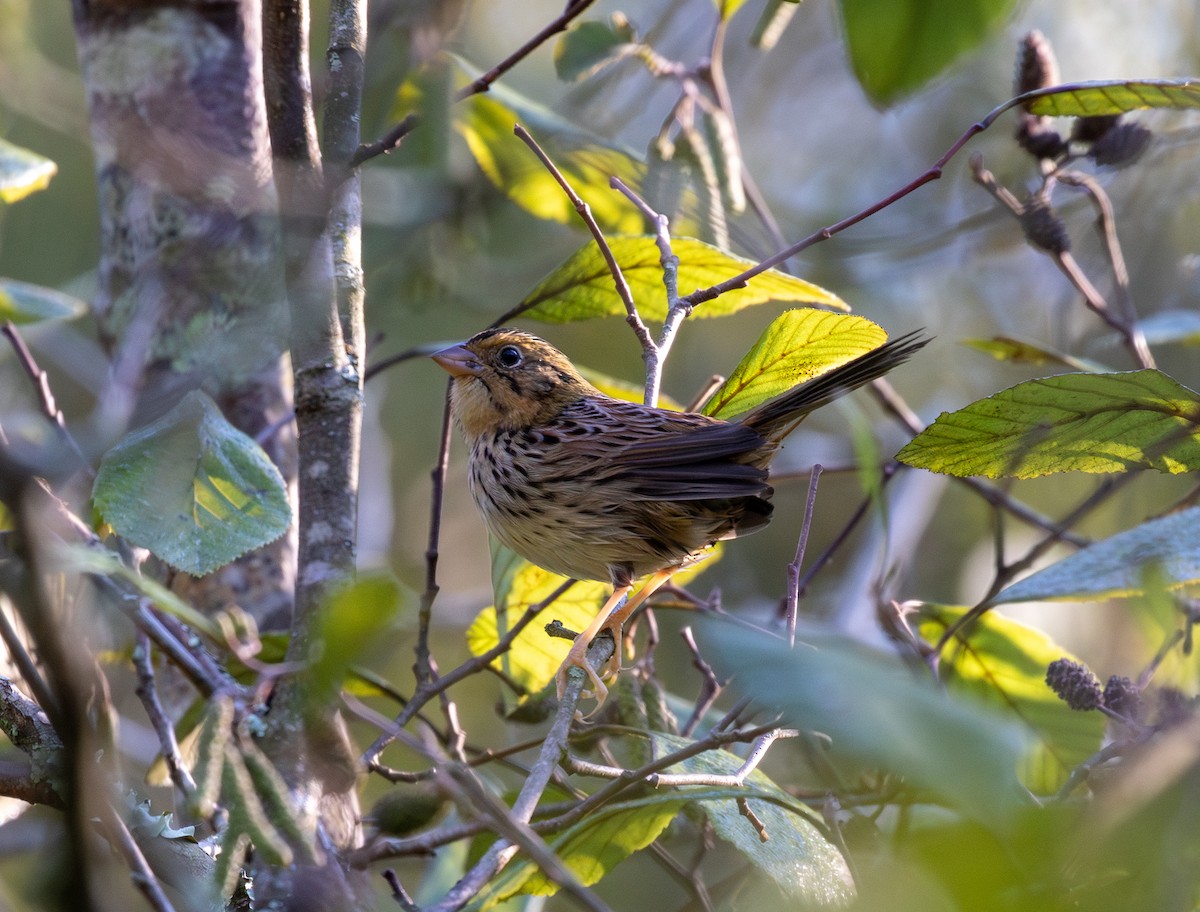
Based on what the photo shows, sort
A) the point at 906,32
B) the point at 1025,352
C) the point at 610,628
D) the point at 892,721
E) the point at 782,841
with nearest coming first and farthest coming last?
the point at 892,721 → the point at 906,32 → the point at 782,841 → the point at 610,628 → the point at 1025,352

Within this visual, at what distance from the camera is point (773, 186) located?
9.89 metres

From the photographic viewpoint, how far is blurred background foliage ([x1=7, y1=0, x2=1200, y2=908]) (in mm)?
4871

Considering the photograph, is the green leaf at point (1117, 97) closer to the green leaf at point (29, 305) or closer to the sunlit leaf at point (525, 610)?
the sunlit leaf at point (525, 610)

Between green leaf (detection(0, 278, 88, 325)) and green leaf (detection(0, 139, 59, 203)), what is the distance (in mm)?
223

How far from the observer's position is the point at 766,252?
551cm

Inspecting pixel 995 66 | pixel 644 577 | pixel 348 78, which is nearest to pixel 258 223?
pixel 348 78

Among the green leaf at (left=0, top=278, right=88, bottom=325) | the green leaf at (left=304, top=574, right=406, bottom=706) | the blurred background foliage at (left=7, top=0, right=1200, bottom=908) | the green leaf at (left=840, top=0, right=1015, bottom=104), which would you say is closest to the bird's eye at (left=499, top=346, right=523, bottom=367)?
the blurred background foliage at (left=7, top=0, right=1200, bottom=908)

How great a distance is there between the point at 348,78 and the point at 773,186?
7.83 metres

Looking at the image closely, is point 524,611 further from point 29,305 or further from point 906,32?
point 906,32

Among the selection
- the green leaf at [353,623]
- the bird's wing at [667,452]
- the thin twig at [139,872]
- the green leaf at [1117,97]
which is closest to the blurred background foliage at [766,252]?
the bird's wing at [667,452]

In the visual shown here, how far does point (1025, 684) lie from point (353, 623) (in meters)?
2.35

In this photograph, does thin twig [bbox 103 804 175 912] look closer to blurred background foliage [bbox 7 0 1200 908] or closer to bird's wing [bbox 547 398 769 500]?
bird's wing [bbox 547 398 769 500]

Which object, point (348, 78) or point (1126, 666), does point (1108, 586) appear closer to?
point (1126, 666)

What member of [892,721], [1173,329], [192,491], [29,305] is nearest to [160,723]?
[192,491]
